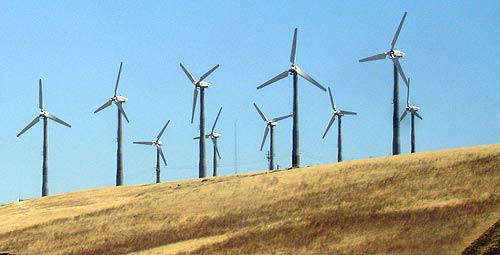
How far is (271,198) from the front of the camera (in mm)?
91125

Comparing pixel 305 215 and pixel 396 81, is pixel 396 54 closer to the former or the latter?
pixel 396 81

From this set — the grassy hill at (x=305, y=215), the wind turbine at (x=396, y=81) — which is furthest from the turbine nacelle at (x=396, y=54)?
the grassy hill at (x=305, y=215)

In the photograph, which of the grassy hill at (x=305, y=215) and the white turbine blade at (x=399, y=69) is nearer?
the grassy hill at (x=305, y=215)

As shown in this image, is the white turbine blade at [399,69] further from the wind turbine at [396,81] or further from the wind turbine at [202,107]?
the wind turbine at [202,107]

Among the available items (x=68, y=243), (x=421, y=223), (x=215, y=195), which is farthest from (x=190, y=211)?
(x=421, y=223)

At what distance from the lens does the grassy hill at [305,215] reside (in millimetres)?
74312

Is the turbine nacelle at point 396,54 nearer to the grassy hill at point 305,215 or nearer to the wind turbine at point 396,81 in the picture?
the wind turbine at point 396,81

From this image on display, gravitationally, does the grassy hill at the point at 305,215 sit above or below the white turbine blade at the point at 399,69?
below

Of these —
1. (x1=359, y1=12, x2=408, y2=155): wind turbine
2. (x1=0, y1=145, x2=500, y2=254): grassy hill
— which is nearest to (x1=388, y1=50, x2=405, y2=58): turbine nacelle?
(x1=359, y1=12, x2=408, y2=155): wind turbine

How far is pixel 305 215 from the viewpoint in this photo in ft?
274

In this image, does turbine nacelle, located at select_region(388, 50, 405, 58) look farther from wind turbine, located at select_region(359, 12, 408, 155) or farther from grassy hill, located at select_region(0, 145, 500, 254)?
grassy hill, located at select_region(0, 145, 500, 254)

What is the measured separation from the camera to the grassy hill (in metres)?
74.3

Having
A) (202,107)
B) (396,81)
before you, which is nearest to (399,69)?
(396,81)

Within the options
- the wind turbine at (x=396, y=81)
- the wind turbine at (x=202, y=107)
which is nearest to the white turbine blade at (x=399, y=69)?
the wind turbine at (x=396, y=81)
